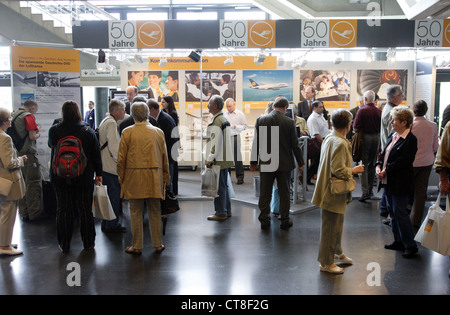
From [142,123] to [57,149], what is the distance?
2.93 ft

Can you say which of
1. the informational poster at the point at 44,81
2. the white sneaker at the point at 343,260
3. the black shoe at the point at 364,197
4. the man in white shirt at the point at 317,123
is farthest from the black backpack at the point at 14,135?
the black shoe at the point at 364,197

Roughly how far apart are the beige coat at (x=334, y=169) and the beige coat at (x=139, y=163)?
1.59 m

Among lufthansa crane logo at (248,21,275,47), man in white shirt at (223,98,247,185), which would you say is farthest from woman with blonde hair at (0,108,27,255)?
man in white shirt at (223,98,247,185)

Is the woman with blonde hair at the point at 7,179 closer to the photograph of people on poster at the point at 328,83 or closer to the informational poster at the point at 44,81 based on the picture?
the informational poster at the point at 44,81

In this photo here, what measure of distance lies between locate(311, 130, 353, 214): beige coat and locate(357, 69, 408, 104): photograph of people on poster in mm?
6625

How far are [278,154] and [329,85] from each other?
17.3 feet

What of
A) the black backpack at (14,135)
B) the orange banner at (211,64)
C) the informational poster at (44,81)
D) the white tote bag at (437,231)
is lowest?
the white tote bag at (437,231)

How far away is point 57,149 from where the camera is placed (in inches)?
168

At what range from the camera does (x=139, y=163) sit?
4.16 m

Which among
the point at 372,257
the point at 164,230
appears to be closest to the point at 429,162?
the point at 372,257

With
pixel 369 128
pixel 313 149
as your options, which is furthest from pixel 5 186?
pixel 369 128

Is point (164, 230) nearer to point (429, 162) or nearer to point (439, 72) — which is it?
point (429, 162)

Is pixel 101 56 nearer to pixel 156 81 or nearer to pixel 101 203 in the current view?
pixel 156 81

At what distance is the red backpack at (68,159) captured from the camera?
164 inches
